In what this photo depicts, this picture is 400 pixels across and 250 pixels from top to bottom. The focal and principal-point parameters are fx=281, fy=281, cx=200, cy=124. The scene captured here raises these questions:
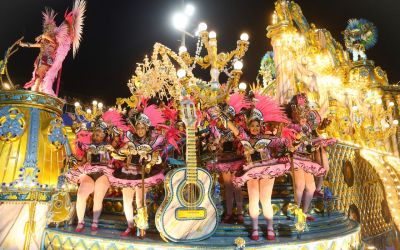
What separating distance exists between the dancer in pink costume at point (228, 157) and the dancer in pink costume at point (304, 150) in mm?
944

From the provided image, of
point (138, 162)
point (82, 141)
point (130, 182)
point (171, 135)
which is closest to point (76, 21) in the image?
point (82, 141)

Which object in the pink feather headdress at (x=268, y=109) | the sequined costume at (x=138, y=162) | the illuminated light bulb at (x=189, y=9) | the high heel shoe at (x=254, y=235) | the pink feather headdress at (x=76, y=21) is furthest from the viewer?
the illuminated light bulb at (x=189, y=9)

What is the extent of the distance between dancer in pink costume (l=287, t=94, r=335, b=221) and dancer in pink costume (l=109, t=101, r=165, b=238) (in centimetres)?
222

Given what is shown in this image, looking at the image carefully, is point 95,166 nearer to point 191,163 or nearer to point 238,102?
point 191,163

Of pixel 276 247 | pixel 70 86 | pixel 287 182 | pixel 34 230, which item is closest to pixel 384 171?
pixel 287 182

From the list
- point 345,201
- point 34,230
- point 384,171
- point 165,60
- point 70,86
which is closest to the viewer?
point 34,230

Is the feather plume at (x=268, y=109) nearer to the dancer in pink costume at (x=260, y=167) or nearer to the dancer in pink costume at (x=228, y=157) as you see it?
the dancer in pink costume at (x=228, y=157)

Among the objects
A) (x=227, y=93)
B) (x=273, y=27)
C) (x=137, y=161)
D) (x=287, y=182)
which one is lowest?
(x=287, y=182)

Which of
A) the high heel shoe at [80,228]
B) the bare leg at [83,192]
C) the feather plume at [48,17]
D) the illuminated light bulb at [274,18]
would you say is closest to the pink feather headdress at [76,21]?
the feather plume at [48,17]

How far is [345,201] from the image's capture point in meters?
8.12

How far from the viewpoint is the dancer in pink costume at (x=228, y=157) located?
193 inches

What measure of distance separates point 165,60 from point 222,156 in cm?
909

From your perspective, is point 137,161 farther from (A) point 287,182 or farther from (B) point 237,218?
(A) point 287,182

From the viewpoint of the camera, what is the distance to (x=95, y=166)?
4609 mm
